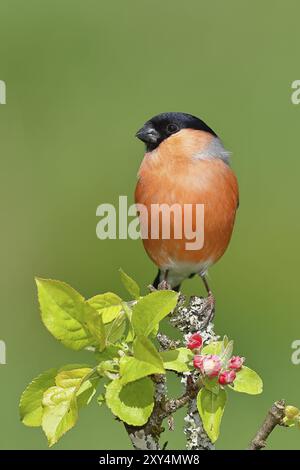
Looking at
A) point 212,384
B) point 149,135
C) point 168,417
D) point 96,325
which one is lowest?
point 168,417

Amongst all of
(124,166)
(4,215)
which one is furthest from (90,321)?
(124,166)

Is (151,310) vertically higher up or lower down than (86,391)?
higher up

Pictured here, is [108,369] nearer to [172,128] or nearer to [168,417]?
[168,417]

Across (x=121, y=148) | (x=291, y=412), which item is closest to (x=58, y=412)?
(x=291, y=412)

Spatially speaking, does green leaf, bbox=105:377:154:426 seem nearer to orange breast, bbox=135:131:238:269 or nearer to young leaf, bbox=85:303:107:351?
young leaf, bbox=85:303:107:351

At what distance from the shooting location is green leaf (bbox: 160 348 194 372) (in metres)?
1.90

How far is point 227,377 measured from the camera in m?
1.88

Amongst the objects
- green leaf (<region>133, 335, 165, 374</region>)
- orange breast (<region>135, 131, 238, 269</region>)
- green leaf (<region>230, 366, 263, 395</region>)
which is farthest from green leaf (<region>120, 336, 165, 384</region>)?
orange breast (<region>135, 131, 238, 269</region>)

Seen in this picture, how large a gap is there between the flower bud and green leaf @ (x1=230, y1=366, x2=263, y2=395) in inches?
2.4

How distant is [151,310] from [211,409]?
23 cm

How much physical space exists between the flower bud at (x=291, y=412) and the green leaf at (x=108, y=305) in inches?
14.5

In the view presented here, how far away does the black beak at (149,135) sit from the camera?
364cm

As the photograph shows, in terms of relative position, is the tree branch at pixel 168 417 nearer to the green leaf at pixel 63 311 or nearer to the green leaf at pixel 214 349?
the green leaf at pixel 214 349
